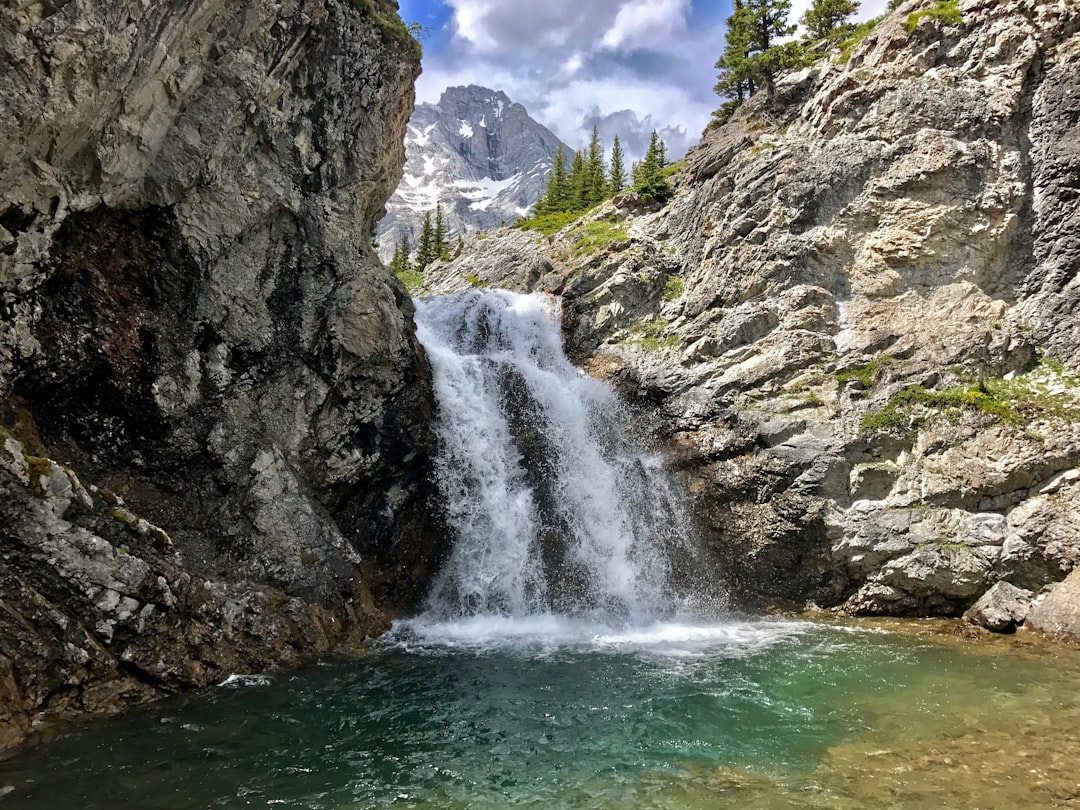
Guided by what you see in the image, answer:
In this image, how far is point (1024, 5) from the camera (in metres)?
23.1

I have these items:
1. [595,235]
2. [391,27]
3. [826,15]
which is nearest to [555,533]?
[391,27]

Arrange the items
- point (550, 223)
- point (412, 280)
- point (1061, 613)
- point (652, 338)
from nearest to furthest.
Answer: point (1061, 613)
point (652, 338)
point (550, 223)
point (412, 280)

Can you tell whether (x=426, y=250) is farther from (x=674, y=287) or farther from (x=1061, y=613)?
(x=1061, y=613)

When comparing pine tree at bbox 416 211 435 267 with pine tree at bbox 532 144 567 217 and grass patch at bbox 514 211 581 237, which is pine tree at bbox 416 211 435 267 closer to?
pine tree at bbox 532 144 567 217

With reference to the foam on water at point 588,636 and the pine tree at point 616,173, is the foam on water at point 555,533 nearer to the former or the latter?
the foam on water at point 588,636

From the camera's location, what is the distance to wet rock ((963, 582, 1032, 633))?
16578mm

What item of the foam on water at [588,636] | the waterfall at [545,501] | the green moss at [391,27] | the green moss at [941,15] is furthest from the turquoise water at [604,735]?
the green moss at [941,15]

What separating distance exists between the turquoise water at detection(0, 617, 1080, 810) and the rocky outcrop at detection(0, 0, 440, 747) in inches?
72.6

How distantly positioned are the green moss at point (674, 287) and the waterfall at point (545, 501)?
5876 millimetres

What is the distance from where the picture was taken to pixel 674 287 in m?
29.9

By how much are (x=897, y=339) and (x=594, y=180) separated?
4612 cm

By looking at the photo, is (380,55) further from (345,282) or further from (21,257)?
(21,257)

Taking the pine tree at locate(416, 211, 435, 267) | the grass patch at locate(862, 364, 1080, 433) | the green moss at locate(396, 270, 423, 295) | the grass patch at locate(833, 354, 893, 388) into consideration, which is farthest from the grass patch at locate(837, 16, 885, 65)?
the pine tree at locate(416, 211, 435, 267)

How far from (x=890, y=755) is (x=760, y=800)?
2668 mm
